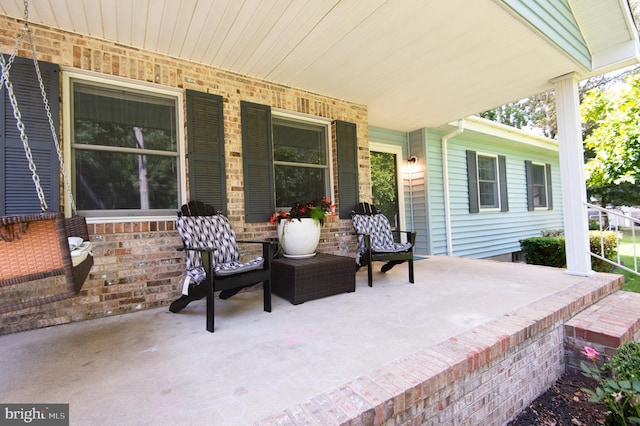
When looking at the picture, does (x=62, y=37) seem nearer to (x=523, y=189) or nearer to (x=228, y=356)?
(x=228, y=356)

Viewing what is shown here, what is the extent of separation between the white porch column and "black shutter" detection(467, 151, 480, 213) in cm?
271

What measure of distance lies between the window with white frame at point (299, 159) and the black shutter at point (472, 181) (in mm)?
3825

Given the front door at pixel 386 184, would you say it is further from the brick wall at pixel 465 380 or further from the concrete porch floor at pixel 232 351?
the brick wall at pixel 465 380

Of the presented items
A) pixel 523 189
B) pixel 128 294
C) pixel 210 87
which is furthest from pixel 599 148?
pixel 128 294

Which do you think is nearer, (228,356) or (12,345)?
(228,356)

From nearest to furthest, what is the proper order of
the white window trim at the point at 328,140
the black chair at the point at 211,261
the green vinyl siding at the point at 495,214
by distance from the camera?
the black chair at the point at 211,261
the white window trim at the point at 328,140
the green vinyl siding at the point at 495,214

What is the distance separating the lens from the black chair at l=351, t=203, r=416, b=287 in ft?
11.4

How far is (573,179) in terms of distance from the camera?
12.1 ft

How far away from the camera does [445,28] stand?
2.79 metres

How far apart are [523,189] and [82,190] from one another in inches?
359

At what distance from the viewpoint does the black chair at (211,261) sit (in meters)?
2.31

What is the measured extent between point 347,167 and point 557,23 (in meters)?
2.77

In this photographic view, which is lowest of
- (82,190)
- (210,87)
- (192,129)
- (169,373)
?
(169,373)

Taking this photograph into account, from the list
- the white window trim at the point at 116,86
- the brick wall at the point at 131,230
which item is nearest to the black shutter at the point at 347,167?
the brick wall at the point at 131,230
